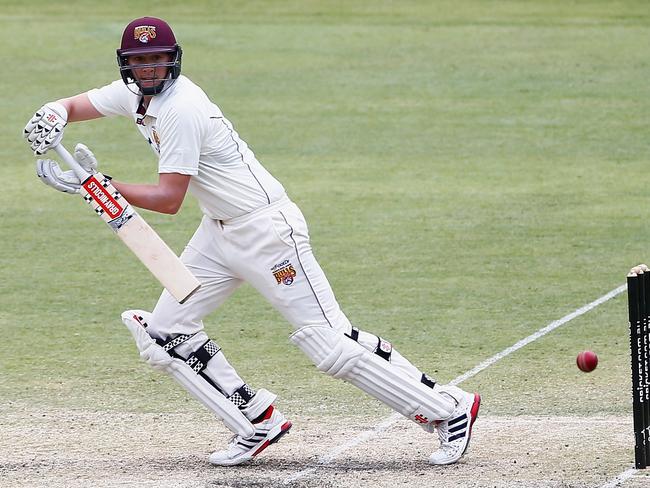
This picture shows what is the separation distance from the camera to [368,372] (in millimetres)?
6125

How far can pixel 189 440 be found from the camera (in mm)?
6801

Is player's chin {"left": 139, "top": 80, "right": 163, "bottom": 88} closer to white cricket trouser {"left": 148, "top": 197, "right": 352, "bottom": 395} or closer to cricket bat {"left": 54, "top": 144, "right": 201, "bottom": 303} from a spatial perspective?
cricket bat {"left": 54, "top": 144, "right": 201, "bottom": 303}

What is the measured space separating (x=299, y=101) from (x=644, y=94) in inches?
172

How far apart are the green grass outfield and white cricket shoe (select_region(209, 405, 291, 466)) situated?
91cm

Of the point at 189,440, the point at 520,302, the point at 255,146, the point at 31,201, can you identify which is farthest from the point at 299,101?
the point at 189,440

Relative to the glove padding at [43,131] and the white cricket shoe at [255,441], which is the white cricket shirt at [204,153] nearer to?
the glove padding at [43,131]

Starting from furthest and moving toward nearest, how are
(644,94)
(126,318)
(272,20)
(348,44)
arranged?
(272,20) → (348,44) → (644,94) → (126,318)

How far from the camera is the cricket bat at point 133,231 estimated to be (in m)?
6.05

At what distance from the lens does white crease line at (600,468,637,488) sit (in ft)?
19.1

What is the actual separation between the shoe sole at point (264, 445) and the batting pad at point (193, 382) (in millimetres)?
108

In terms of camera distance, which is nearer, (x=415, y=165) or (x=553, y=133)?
(x=415, y=165)

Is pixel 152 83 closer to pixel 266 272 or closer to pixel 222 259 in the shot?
pixel 222 259

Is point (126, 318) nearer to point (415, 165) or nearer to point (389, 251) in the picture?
point (389, 251)

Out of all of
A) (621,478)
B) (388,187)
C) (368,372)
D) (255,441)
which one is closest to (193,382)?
(255,441)
